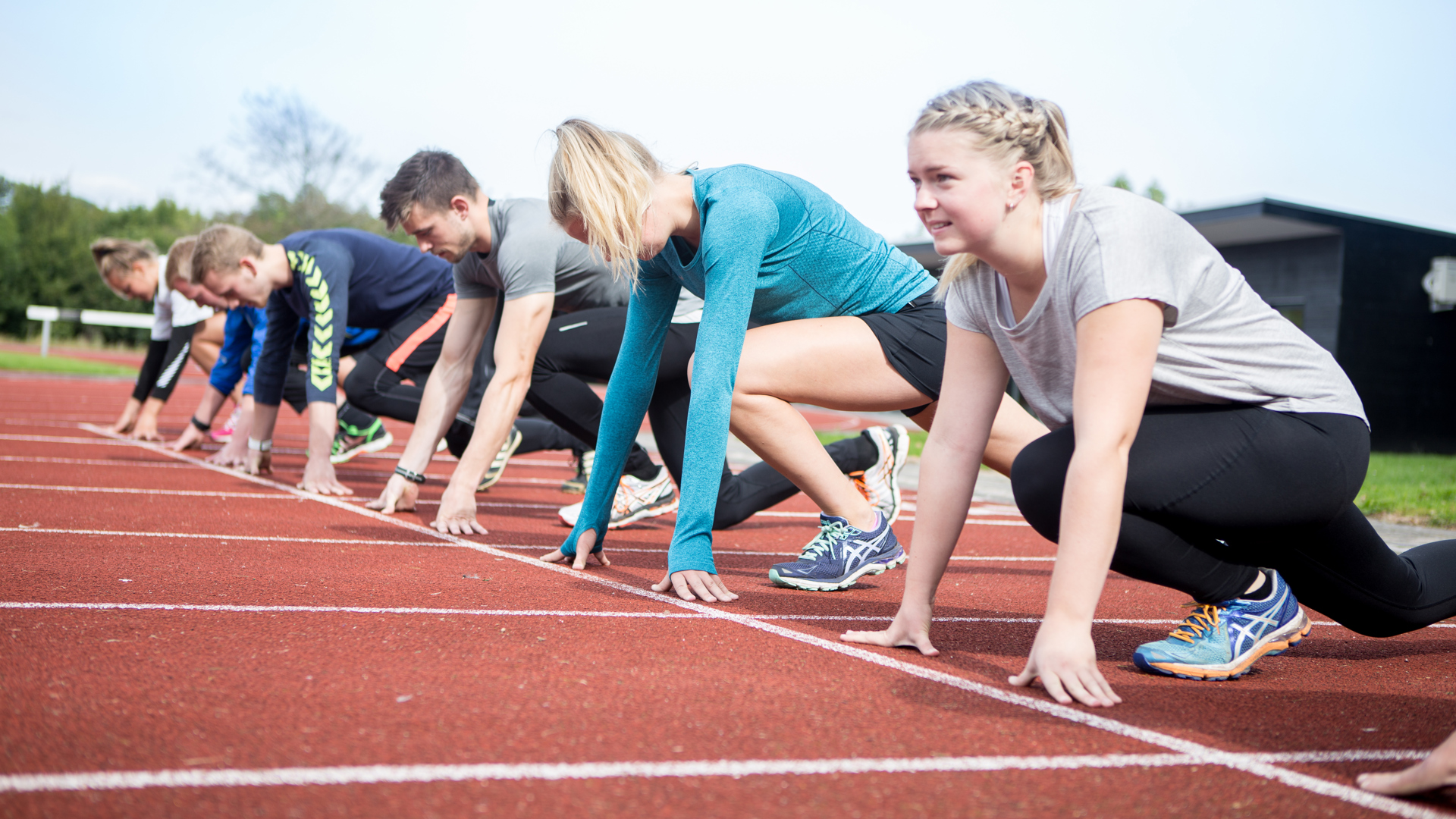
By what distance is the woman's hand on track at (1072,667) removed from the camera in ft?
6.73

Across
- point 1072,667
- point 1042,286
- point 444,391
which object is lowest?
point 1072,667

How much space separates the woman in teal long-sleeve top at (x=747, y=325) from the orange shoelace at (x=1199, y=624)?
3.53 feet

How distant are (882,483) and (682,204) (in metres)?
1.95

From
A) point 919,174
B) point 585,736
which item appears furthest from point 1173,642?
point 585,736

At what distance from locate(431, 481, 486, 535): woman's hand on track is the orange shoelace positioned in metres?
2.82

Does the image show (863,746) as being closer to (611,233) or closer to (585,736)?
(585,736)

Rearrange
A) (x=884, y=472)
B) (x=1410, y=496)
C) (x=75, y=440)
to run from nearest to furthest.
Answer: (x=884, y=472), (x=1410, y=496), (x=75, y=440)

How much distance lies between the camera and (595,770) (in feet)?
5.54

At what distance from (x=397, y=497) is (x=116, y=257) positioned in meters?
4.96

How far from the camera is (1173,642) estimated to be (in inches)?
98.7

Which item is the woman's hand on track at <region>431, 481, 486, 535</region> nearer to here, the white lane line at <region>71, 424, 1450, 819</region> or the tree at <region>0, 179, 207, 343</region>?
the white lane line at <region>71, 424, 1450, 819</region>

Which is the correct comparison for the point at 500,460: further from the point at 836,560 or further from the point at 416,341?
the point at 836,560

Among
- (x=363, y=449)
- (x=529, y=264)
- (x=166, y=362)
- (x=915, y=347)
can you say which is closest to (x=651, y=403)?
(x=529, y=264)

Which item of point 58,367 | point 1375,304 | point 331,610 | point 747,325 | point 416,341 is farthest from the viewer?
point 58,367
